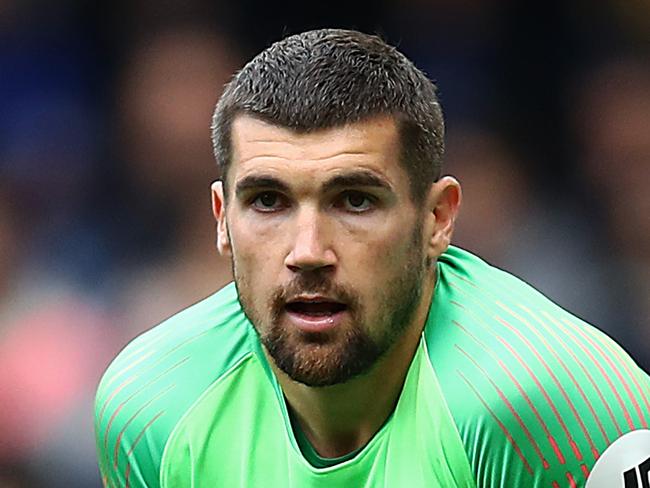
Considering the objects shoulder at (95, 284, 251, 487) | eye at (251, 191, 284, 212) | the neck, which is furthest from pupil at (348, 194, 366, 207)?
shoulder at (95, 284, 251, 487)

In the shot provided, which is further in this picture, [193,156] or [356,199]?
[193,156]

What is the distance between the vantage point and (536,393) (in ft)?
6.22

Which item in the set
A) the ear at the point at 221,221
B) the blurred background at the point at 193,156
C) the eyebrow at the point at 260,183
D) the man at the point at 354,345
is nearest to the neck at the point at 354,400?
the man at the point at 354,345

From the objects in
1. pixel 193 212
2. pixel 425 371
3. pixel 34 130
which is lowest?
pixel 425 371

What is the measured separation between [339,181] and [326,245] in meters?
0.10

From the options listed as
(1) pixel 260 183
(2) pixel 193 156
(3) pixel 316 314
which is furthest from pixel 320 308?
(2) pixel 193 156

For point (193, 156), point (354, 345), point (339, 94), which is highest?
point (193, 156)

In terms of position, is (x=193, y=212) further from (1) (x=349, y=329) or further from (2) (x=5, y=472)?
(1) (x=349, y=329)

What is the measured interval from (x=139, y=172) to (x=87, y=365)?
61cm

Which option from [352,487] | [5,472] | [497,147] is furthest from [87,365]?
[352,487]

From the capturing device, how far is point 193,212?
3.78m

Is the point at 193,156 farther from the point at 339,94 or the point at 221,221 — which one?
the point at 339,94

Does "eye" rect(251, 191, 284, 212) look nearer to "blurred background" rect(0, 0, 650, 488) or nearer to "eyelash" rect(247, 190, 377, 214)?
"eyelash" rect(247, 190, 377, 214)

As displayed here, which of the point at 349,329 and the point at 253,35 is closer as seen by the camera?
the point at 349,329
